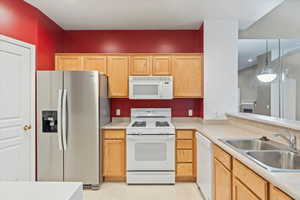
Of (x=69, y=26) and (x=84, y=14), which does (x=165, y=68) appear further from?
(x=69, y=26)

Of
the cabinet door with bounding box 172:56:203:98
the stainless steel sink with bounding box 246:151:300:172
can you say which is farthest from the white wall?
the stainless steel sink with bounding box 246:151:300:172

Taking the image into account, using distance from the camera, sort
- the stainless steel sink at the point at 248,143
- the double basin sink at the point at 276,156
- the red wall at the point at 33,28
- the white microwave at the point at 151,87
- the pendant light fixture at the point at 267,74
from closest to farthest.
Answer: the double basin sink at the point at 276,156 → the stainless steel sink at the point at 248,143 → the red wall at the point at 33,28 → the white microwave at the point at 151,87 → the pendant light fixture at the point at 267,74

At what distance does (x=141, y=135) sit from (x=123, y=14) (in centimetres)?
184

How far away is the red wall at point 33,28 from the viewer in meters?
2.92

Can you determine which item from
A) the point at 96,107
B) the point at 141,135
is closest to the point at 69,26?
the point at 96,107

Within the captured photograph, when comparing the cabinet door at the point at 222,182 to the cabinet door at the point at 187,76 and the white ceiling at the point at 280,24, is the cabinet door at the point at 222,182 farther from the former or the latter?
the white ceiling at the point at 280,24

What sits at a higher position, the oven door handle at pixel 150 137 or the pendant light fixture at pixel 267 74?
the pendant light fixture at pixel 267 74

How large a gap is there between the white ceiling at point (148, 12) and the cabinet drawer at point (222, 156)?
197 centimetres

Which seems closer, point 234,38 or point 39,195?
point 39,195

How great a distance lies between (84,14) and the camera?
3.78 meters

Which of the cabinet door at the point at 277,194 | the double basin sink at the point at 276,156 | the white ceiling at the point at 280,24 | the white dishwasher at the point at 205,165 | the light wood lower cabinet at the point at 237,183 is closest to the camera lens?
the cabinet door at the point at 277,194

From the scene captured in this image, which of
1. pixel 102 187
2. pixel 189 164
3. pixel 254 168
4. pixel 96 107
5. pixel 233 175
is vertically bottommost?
pixel 102 187

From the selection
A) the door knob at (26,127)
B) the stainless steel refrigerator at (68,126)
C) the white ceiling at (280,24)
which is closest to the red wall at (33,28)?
the stainless steel refrigerator at (68,126)

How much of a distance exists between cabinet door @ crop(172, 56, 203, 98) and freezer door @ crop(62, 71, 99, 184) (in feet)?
4.54
